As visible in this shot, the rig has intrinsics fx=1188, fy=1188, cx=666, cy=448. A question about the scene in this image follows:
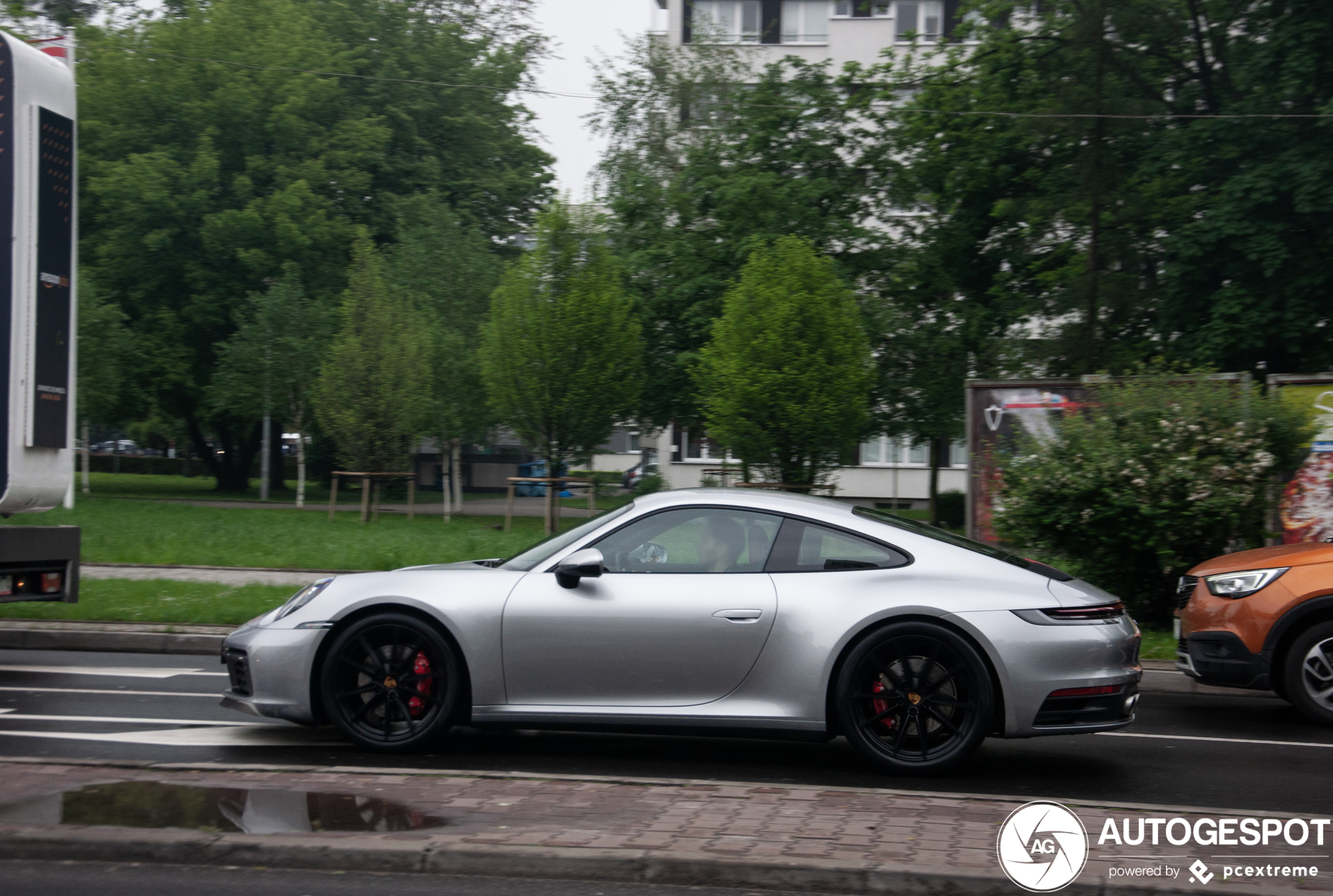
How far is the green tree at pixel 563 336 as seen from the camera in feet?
73.2

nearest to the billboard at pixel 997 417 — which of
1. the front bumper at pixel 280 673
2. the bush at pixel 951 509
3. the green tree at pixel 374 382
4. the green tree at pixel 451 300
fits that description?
the front bumper at pixel 280 673

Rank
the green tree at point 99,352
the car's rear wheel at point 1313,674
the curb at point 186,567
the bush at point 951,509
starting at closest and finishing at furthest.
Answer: the car's rear wheel at point 1313,674 < the curb at point 186,567 < the bush at point 951,509 < the green tree at point 99,352

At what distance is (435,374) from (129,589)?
19.3 meters

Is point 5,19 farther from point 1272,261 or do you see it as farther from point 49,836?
point 49,836

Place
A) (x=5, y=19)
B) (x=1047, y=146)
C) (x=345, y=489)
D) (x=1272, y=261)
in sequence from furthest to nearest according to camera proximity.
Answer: (x=345, y=489) < (x=5, y=19) < (x=1047, y=146) < (x=1272, y=261)

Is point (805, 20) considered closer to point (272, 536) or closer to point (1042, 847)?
point (272, 536)

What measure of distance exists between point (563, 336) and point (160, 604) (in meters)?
11.9

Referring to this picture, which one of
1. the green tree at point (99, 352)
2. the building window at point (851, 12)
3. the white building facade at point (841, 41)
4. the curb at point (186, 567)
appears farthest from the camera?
the building window at point (851, 12)

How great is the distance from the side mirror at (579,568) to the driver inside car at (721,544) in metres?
0.51

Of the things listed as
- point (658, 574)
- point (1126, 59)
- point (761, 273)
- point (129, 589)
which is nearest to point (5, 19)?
point (761, 273)

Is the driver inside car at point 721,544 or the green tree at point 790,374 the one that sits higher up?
the green tree at point 790,374

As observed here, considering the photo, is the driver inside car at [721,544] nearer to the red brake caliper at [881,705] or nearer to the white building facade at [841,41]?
the red brake caliper at [881,705]

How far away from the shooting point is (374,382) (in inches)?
1072

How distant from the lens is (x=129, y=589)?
39.5ft
